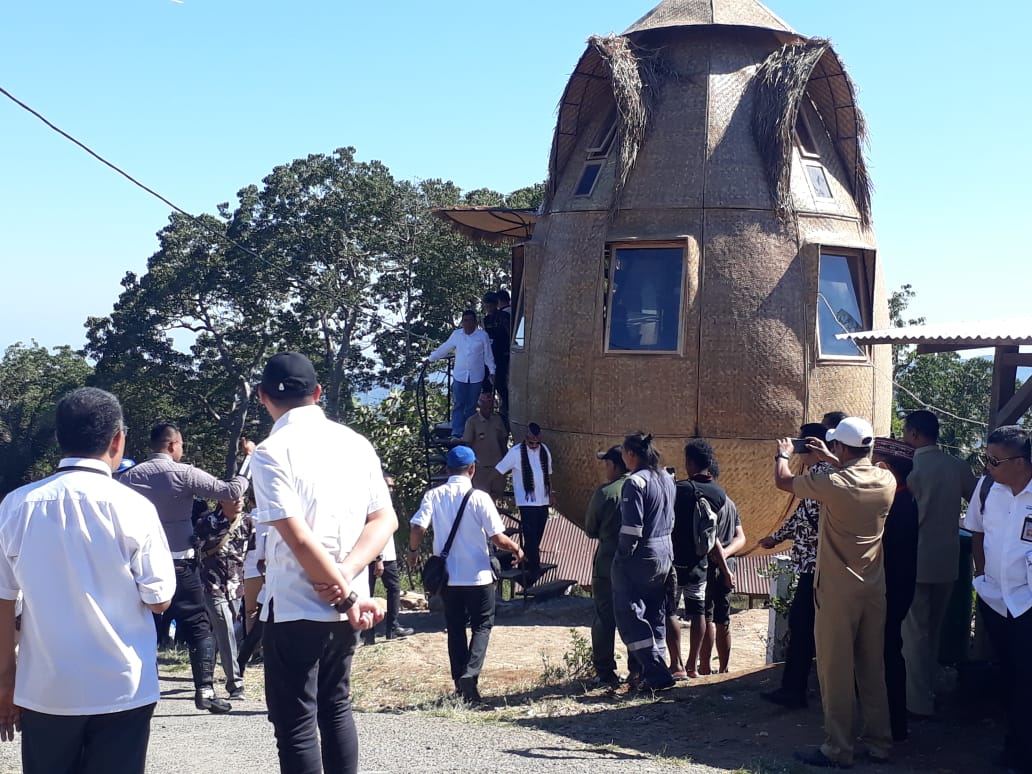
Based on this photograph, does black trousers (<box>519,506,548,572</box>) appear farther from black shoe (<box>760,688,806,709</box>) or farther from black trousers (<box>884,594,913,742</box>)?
black trousers (<box>884,594,913,742</box>)

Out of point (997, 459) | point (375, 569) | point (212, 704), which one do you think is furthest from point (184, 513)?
point (997, 459)

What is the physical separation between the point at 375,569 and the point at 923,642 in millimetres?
3543

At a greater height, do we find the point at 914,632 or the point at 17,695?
the point at 17,695

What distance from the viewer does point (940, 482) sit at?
21.2ft

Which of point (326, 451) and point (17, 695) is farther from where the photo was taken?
point (326, 451)

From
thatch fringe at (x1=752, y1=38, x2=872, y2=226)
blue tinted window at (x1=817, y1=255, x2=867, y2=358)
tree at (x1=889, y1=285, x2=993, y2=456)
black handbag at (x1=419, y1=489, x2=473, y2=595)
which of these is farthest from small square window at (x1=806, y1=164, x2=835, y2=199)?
tree at (x1=889, y1=285, x2=993, y2=456)

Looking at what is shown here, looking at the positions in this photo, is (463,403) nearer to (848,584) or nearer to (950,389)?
(848,584)

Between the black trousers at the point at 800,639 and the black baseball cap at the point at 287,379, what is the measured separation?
3.74 m

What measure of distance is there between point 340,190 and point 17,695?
25568 millimetres

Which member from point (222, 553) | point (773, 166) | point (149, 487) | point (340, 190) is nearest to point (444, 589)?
point (222, 553)

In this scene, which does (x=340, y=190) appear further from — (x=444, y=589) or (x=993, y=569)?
(x=993, y=569)

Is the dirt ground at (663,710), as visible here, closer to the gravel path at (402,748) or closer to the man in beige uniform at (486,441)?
the gravel path at (402,748)

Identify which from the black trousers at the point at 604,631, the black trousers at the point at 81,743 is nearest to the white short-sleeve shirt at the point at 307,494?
the black trousers at the point at 81,743

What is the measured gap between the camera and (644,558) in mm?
7012
